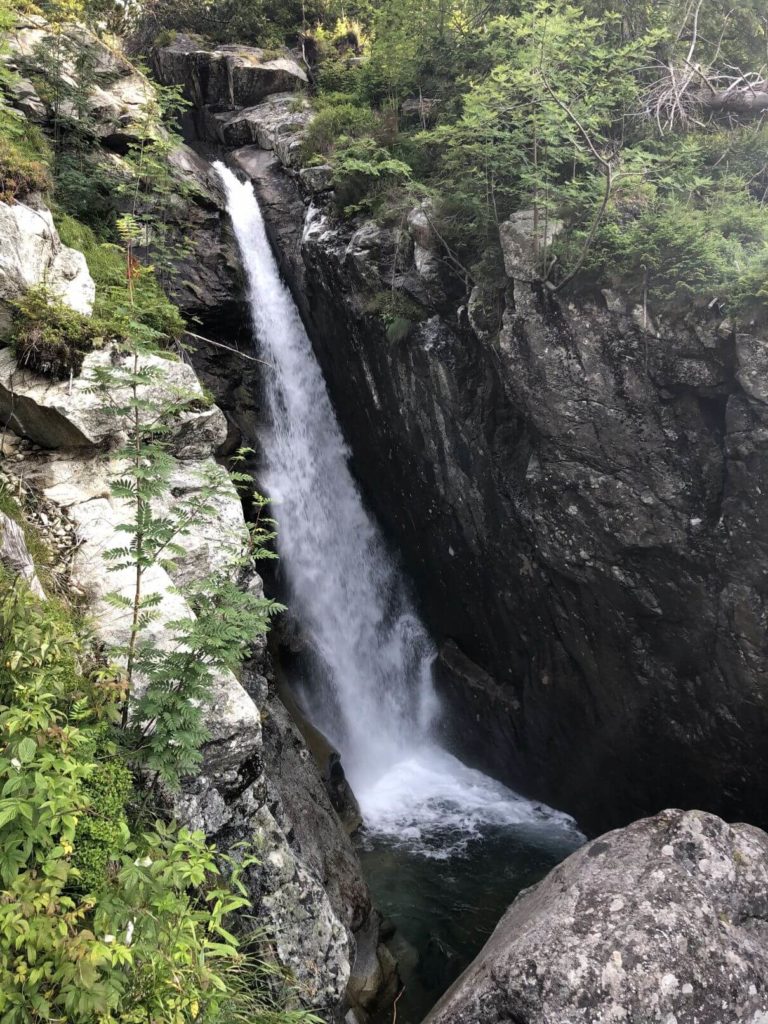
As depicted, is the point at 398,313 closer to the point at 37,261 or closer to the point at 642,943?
the point at 37,261

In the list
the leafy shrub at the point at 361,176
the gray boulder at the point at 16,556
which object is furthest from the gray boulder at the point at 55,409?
the leafy shrub at the point at 361,176

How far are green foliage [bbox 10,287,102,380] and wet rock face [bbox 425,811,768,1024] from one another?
6460mm

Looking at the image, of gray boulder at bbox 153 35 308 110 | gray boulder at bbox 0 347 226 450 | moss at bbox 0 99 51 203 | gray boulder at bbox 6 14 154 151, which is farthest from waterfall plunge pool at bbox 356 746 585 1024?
gray boulder at bbox 153 35 308 110

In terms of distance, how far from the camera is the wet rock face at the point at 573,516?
25.5 ft

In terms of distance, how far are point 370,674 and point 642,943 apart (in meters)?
6.74

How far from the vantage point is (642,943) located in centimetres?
473

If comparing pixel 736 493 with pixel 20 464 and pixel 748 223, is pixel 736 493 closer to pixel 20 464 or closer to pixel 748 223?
pixel 748 223

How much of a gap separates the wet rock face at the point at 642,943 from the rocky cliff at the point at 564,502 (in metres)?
3.01

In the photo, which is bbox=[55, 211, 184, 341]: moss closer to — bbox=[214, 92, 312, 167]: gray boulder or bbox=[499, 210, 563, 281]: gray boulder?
bbox=[499, 210, 563, 281]: gray boulder

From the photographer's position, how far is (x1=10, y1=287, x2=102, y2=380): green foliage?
5.45m

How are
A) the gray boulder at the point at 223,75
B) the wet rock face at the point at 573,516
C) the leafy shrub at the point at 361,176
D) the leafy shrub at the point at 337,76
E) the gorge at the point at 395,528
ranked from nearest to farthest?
the gorge at the point at 395,528 < the wet rock face at the point at 573,516 < the leafy shrub at the point at 361,176 < the leafy shrub at the point at 337,76 < the gray boulder at the point at 223,75

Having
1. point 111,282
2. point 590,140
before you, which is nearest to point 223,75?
point 590,140

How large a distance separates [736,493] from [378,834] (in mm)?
6959

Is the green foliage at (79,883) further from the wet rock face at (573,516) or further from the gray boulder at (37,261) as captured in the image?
the wet rock face at (573,516)
